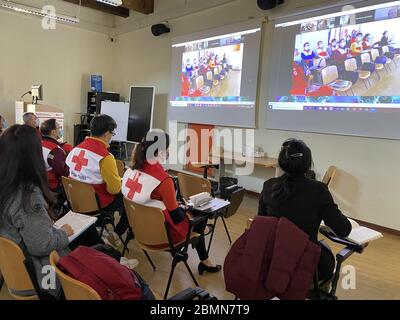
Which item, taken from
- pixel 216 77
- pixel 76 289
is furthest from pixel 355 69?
pixel 76 289

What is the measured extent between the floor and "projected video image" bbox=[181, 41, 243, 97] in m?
2.62

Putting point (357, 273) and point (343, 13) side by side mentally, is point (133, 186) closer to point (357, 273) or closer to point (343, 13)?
point (357, 273)

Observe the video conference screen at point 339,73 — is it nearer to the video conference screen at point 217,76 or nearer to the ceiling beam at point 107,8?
the video conference screen at point 217,76

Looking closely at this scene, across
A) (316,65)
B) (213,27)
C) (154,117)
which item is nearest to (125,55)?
(154,117)

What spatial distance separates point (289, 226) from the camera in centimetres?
141

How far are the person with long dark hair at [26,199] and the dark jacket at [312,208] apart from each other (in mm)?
1138

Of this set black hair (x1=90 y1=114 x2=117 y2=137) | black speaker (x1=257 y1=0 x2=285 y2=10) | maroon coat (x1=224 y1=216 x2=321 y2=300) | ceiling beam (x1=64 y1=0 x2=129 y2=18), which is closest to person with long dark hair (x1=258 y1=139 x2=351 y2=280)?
maroon coat (x1=224 y1=216 x2=321 y2=300)

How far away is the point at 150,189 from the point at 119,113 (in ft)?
17.8

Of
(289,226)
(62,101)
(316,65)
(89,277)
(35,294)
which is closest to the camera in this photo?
(89,277)

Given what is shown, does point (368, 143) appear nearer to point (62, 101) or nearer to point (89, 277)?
point (89, 277)

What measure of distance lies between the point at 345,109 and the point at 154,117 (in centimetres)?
419

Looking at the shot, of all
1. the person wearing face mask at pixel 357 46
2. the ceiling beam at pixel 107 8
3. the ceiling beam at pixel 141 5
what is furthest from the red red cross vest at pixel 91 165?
the ceiling beam at pixel 107 8

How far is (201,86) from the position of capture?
5777 millimetres

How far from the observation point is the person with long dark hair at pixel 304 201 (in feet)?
5.37
